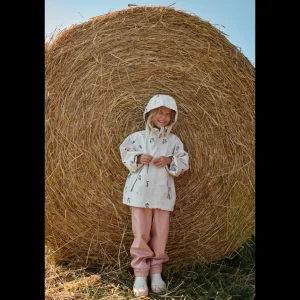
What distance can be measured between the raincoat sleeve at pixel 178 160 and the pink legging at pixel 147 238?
0.27 m

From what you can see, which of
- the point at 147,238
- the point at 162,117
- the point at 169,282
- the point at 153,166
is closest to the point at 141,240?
the point at 147,238

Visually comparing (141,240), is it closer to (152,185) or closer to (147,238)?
(147,238)

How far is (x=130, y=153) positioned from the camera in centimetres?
291

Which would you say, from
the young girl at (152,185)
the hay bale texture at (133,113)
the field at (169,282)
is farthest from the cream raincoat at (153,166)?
the field at (169,282)

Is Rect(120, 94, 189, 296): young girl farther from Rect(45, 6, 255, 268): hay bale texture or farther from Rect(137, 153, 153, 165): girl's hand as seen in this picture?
Rect(45, 6, 255, 268): hay bale texture

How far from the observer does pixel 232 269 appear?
3.32m

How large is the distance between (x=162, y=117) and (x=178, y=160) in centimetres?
29

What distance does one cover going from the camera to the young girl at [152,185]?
2844 mm

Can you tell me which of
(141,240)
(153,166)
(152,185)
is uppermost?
(153,166)

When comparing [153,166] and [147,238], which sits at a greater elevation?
[153,166]

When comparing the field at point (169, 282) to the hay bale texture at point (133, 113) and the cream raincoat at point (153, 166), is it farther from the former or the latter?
the cream raincoat at point (153, 166)

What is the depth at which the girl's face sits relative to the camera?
2922mm
